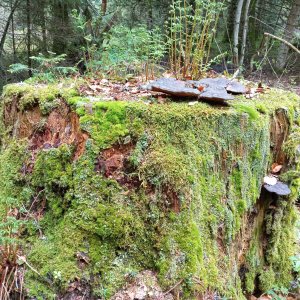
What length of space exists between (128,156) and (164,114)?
0.46 metres

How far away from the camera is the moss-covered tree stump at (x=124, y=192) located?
2.37 metres

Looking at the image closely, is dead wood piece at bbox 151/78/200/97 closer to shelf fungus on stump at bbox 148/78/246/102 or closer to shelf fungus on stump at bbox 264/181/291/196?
shelf fungus on stump at bbox 148/78/246/102

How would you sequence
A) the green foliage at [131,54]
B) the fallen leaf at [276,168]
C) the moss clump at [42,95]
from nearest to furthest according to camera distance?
1. the moss clump at [42,95]
2. the fallen leaf at [276,168]
3. the green foliage at [131,54]

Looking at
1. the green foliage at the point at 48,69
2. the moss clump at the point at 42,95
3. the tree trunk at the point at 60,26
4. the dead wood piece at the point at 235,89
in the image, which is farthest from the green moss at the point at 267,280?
the tree trunk at the point at 60,26

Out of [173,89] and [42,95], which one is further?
[42,95]

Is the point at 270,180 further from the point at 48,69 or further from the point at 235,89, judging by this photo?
the point at 48,69

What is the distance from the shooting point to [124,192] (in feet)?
8.19

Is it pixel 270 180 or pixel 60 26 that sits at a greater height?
pixel 60 26

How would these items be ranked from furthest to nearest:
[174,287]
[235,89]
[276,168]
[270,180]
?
[276,168]
[270,180]
[235,89]
[174,287]

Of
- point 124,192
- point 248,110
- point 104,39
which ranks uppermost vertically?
point 104,39

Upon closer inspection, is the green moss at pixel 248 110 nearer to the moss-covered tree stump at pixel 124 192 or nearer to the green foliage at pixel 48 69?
the moss-covered tree stump at pixel 124 192

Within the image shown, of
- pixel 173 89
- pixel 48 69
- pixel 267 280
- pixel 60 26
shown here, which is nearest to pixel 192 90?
pixel 173 89

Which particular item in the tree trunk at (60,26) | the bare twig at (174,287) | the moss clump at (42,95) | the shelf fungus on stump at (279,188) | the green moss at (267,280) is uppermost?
the tree trunk at (60,26)

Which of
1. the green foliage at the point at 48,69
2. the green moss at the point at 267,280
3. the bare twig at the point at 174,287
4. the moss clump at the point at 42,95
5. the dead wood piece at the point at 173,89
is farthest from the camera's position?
the green foliage at the point at 48,69
